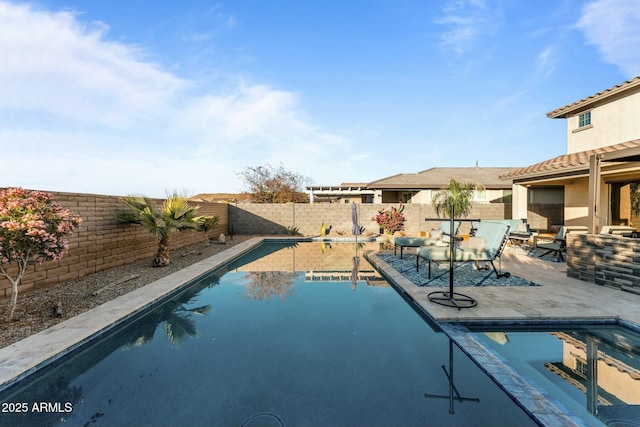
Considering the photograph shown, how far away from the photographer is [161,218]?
778cm

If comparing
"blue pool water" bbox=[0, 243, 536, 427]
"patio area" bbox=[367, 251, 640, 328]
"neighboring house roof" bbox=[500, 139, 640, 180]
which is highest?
"neighboring house roof" bbox=[500, 139, 640, 180]

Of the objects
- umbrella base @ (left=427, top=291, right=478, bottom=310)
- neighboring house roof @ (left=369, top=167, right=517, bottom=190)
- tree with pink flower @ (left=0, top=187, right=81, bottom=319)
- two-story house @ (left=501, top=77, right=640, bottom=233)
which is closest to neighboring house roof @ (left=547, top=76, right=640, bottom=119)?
two-story house @ (left=501, top=77, right=640, bottom=233)

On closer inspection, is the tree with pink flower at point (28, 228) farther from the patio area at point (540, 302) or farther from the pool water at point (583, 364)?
the pool water at point (583, 364)

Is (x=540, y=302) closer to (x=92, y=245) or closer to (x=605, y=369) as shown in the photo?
(x=605, y=369)

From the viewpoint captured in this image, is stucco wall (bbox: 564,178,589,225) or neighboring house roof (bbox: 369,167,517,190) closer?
stucco wall (bbox: 564,178,589,225)

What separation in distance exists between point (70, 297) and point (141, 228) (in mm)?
3943

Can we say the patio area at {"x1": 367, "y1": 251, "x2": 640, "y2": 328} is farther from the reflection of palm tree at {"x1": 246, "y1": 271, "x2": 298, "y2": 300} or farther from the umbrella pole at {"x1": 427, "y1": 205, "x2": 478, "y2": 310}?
the reflection of palm tree at {"x1": 246, "y1": 271, "x2": 298, "y2": 300}

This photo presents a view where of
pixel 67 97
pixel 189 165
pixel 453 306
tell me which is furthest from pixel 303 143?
pixel 453 306

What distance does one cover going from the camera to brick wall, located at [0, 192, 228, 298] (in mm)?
5625

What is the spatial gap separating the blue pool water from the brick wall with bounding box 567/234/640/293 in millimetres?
3910

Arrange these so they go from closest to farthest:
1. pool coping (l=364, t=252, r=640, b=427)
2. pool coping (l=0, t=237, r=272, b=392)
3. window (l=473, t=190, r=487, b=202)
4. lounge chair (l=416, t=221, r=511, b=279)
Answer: pool coping (l=364, t=252, r=640, b=427) → pool coping (l=0, t=237, r=272, b=392) → lounge chair (l=416, t=221, r=511, b=279) → window (l=473, t=190, r=487, b=202)

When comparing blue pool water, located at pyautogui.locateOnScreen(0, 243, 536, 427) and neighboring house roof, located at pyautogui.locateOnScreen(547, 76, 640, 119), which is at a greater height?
neighboring house roof, located at pyautogui.locateOnScreen(547, 76, 640, 119)

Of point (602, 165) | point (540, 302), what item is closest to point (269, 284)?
point (540, 302)

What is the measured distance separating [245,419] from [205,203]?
12.4 metres
